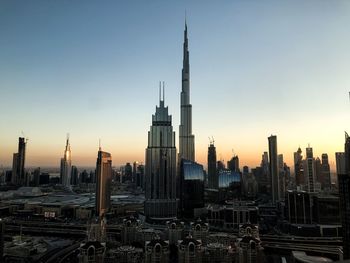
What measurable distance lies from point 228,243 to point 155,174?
25135 mm

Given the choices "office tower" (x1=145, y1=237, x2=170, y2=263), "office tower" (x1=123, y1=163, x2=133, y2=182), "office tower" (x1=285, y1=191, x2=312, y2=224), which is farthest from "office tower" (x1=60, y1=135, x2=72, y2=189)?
"office tower" (x1=145, y1=237, x2=170, y2=263)

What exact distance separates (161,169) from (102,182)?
9972 millimetres

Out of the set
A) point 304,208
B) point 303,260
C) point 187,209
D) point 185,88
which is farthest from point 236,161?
point 303,260

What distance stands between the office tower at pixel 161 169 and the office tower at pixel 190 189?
4.78m

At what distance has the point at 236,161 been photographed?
108 m

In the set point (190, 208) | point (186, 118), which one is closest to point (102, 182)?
point (190, 208)

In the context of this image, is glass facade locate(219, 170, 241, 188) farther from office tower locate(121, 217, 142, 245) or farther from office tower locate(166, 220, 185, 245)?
office tower locate(121, 217, 142, 245)

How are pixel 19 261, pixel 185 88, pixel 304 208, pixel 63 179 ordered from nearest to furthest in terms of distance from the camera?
pixel 19 261, pixel 304 208, pixel 185 88, pixel 63 179

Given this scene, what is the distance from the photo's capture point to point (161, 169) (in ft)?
183

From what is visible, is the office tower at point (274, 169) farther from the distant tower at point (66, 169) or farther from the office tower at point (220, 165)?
the distant tower at point (66, 169)

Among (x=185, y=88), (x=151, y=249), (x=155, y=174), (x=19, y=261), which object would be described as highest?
(x=185, y=88)

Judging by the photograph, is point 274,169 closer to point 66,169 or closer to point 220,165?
point 220,165

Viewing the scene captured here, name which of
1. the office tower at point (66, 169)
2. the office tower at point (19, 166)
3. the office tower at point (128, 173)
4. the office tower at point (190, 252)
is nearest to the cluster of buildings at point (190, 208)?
the office tower at point (190, 252)

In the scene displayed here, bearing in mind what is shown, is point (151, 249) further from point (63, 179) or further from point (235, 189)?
point (63, 179)
